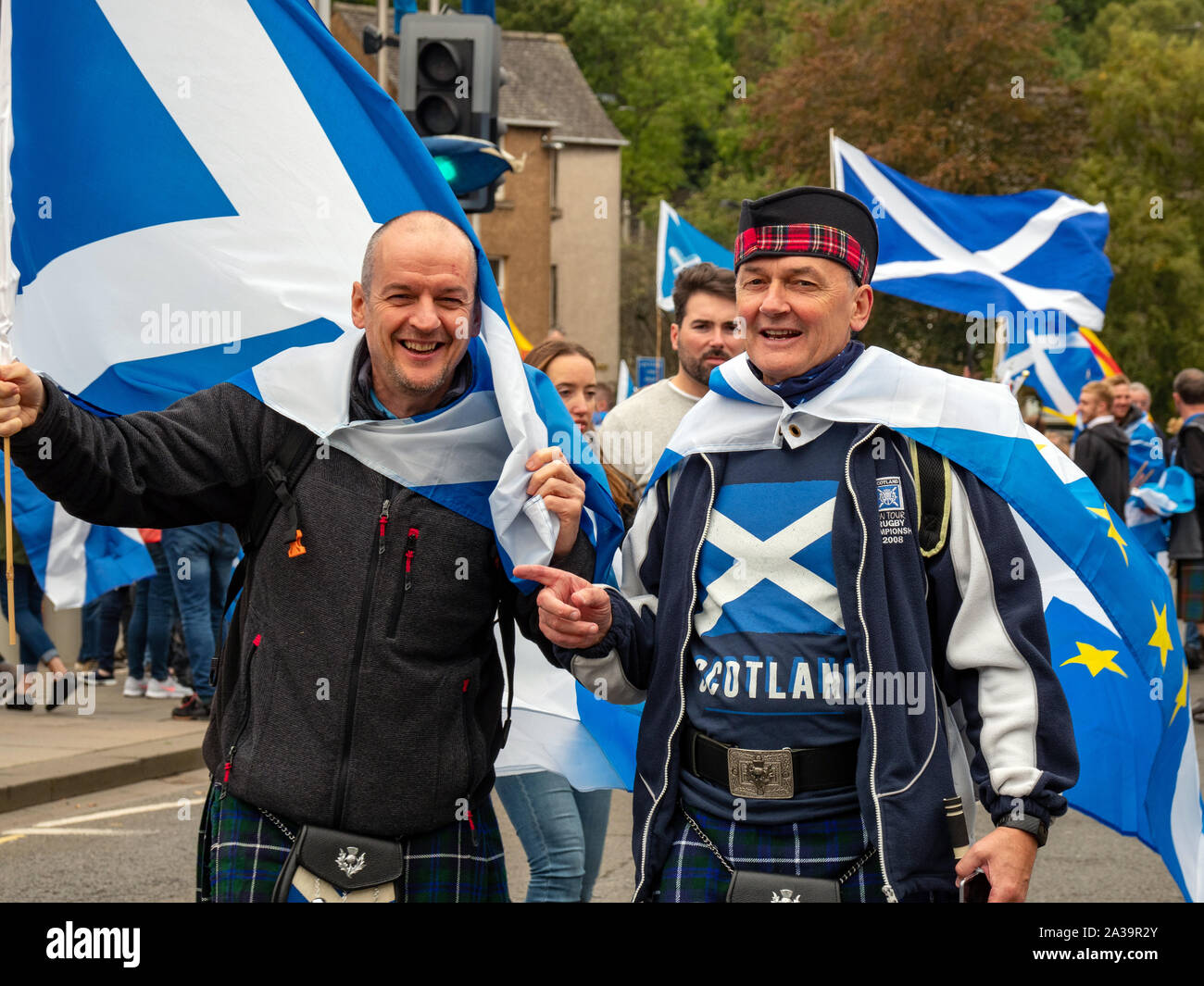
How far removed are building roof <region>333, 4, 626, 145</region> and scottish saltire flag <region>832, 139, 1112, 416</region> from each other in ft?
92.5

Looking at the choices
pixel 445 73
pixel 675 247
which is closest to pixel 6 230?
pixel 445 73

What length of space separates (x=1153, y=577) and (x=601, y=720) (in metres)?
1.59

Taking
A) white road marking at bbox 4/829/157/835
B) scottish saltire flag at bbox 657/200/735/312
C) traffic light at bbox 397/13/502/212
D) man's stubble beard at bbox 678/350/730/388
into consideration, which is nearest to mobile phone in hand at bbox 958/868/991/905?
man's stubble beard at bbox 678/350/730/388

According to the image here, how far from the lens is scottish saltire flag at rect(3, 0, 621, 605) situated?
4070mm

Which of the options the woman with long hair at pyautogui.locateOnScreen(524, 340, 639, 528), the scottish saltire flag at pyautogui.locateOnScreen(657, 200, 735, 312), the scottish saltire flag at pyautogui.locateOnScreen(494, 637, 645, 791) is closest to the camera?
the scottish saltire flag at pyautogui.locateOnScreen(494, 637, 645, 791)

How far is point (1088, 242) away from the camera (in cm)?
1168

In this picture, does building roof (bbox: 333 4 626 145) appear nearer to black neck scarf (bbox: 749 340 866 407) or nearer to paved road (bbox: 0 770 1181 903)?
paved road (bbox: 0 770 1181 903)

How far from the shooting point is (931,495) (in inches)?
124

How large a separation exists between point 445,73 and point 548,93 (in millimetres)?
32832

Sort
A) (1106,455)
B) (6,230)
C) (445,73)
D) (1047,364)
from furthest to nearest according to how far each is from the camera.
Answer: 1. (1047,364)
2. (1106,455)
3. (445,73)
4. (6,230)

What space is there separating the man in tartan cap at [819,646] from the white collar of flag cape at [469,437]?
18cm

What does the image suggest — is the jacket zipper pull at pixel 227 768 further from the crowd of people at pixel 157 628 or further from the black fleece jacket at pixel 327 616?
the crowd of people at pixel 157 628

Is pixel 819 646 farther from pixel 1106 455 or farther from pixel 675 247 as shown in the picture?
pixel 675 247

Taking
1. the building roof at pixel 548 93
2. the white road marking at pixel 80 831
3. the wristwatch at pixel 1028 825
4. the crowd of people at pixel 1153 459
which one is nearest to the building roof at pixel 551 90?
the building roof at pixel 548 93
